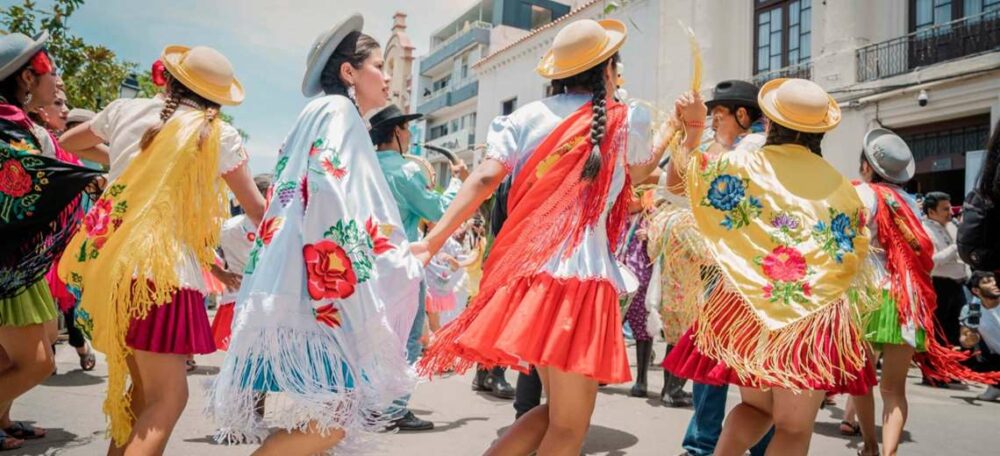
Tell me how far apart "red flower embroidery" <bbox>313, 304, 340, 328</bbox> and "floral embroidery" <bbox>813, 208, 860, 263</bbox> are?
72.2 inches

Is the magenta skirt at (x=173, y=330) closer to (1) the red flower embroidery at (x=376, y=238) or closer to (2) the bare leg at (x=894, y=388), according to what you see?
(1) the red flower embroidery at (x=376, y=238)

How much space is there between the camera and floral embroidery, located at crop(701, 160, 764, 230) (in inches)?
114

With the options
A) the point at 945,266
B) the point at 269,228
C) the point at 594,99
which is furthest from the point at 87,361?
the point at 945,266

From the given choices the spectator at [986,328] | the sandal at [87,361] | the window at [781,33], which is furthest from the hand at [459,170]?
the window at [781,33]

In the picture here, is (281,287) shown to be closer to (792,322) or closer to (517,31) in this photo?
(792,322)

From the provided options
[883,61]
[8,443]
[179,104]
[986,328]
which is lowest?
[8,443]

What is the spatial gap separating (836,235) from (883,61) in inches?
430

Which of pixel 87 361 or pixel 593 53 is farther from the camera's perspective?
pixel 87 361

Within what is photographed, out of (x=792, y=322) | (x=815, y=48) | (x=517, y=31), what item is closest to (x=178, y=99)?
(x=792, y=322)

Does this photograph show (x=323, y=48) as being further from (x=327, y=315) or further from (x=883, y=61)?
(x=883, y=61)

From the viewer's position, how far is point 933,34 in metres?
11.5

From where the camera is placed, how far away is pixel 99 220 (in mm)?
2930

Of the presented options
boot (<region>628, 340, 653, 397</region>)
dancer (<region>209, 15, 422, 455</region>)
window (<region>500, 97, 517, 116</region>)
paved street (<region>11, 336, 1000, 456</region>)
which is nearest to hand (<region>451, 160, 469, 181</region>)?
paved street (<region>11, 336, 1000, 456</region>)

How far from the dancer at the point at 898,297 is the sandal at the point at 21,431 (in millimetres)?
4712
